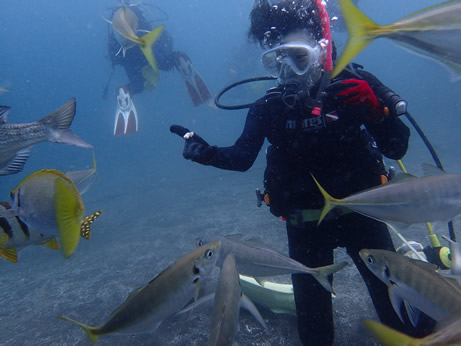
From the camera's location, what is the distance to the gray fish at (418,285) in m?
1.15

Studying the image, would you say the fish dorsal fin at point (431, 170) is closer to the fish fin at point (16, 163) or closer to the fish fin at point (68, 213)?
the fish fin at point (68, 213)

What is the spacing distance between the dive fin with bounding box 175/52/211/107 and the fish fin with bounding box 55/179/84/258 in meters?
7.99

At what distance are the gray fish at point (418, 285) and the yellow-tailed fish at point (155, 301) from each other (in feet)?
3.33

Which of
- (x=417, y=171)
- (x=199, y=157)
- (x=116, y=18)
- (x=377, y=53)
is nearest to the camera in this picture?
(x=199, y=157)

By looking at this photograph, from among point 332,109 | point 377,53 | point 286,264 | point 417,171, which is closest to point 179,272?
point 286,264

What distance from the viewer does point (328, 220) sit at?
2379 mm

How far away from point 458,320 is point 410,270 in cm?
41

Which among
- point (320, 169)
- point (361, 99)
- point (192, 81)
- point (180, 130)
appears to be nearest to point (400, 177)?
point (361, 99)

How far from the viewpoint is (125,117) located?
21.4 feet

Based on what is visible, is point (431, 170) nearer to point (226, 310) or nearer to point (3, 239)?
point (226, 310)

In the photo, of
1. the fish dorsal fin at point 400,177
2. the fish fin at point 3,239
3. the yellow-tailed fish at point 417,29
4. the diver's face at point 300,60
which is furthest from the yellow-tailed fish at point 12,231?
the diver's face at point 300,60

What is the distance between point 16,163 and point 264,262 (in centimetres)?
204

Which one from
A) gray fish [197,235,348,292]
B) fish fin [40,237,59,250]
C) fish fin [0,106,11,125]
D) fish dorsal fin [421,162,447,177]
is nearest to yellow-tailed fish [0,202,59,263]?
fish fin [40,237,59,250]

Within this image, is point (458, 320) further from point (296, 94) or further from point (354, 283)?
point (354, 283)
